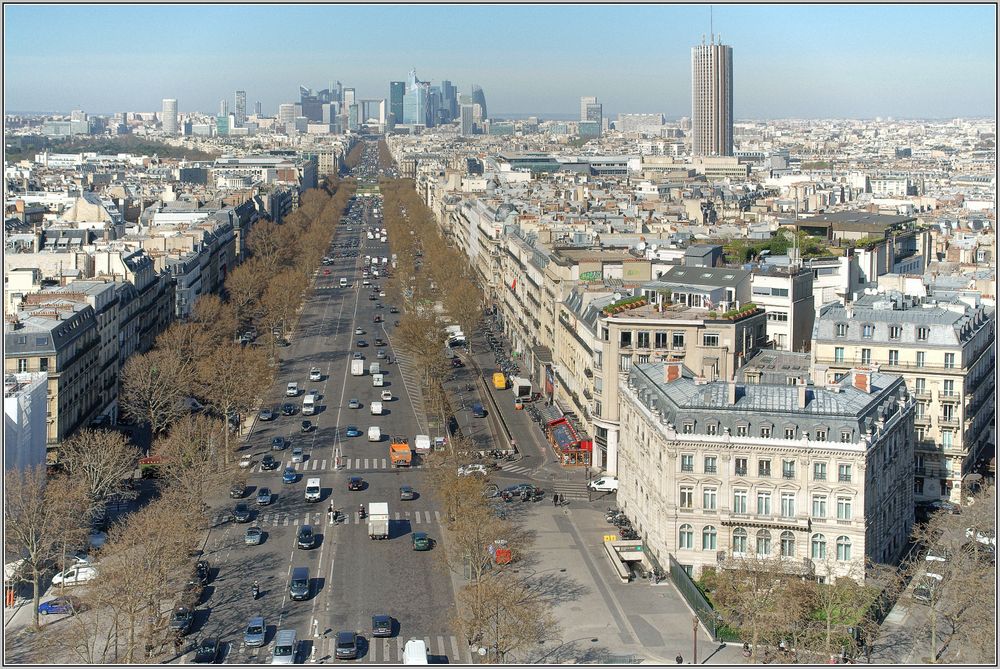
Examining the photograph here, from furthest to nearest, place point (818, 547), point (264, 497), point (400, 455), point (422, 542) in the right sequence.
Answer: point (400, 455)
point (264, 497)
point (422, 542)
point (818, 547)

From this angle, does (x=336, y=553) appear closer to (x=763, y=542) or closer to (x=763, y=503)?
(x=763, y=542)

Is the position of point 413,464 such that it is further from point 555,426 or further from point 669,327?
point 669,327

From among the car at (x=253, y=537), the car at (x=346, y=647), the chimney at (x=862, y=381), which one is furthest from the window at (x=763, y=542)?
the car at (x=253, y=537)

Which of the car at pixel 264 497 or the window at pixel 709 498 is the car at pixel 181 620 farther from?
the window at pixel 709 498

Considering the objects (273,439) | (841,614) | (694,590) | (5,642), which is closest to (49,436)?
(273,439)

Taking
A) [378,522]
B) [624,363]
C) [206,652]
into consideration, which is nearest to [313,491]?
[378,522]

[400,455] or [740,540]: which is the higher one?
[740,540]
